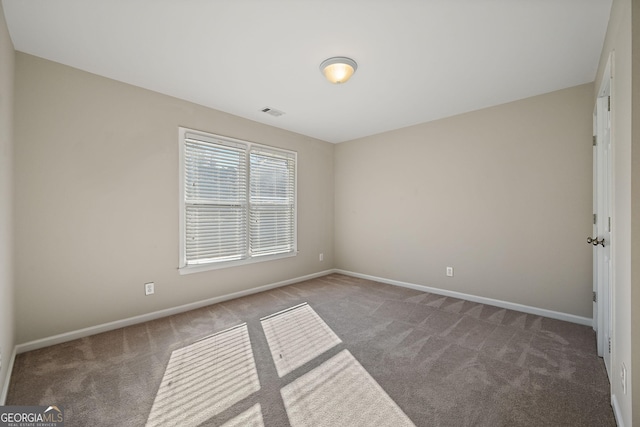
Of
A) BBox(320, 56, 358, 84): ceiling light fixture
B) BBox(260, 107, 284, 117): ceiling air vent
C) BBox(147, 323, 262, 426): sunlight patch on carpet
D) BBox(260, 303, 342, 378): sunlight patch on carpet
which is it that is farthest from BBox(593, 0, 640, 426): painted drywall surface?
BBox(260, 107, 284, 117): ceiling air vent

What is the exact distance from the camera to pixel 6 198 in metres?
2.03

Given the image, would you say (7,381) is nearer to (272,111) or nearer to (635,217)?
(272,111)

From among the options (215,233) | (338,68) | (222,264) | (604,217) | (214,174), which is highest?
(338,68)

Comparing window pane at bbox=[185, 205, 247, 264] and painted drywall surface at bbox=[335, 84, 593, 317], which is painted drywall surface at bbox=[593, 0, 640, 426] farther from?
window pane at bbox=[185, 205, 247, 264]

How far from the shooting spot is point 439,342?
2.59m

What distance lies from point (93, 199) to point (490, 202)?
4.64 meters

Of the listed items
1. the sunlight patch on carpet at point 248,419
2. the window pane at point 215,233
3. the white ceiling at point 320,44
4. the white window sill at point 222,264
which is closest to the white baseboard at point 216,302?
the white window sill at point 222,264

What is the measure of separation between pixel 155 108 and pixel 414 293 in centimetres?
428

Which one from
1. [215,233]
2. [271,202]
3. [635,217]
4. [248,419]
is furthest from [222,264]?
[635,217]

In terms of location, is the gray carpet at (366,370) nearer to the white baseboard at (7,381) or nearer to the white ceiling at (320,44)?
the white baseboard at (7,381)

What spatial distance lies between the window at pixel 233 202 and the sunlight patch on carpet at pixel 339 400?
85.9 inches

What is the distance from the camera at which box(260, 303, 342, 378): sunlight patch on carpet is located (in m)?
2.30

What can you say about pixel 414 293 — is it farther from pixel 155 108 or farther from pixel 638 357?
pixel 155 108

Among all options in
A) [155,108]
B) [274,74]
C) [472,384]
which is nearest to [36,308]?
[155,108]
